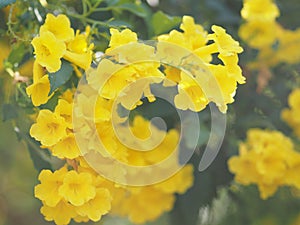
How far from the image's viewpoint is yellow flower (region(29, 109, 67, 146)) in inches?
31.9

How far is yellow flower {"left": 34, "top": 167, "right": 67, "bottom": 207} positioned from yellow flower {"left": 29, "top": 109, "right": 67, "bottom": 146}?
0.20 feet

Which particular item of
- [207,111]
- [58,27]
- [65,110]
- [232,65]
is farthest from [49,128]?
A: [207,111]

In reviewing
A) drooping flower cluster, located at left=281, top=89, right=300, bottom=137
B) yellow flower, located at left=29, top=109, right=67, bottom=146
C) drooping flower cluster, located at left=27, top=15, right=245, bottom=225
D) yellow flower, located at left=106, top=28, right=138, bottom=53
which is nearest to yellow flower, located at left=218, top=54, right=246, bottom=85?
drooping flower cluster, located at left=27, top=15, right=245, bottom=225

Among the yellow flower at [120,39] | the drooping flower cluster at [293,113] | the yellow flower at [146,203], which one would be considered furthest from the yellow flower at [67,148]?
the drooping flower cluster at [293,113]

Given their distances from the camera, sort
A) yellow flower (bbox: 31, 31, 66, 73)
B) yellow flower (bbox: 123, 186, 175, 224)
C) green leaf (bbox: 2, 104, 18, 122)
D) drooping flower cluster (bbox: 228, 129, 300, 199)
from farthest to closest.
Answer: yellow flower (bbox: 123, 186, 175, 224), drooping flower cluster (bbox: 228, 129, 300, 199), green leaf (bbox: 2, 104, 18, 122), yellow flower (bbox: 31, 31, 66, 73)

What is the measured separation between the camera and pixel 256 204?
1574 mm

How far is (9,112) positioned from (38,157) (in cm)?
8

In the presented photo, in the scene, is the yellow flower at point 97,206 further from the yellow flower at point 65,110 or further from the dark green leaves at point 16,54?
the dark green leaves at point 16,54

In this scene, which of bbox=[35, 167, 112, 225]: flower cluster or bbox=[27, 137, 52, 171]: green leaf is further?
bbox=[27, 137, 52, 171]: green leaf

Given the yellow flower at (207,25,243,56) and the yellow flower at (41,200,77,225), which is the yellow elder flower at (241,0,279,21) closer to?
the yellow flower at (207,25,243,56)

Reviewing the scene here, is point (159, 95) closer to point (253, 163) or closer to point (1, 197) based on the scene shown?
point (253, 163)

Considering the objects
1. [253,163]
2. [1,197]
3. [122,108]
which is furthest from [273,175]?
[1,197]

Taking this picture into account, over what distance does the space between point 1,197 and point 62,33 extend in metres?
1.60

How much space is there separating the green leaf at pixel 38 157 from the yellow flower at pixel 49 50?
0.21m
